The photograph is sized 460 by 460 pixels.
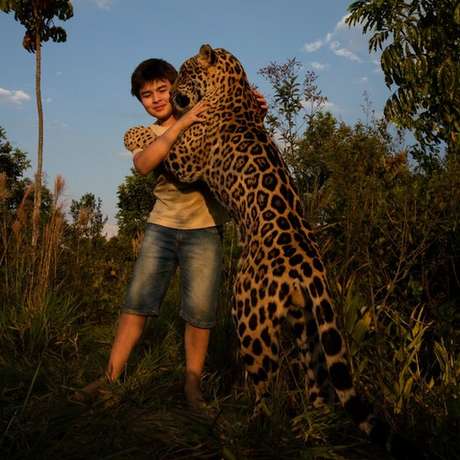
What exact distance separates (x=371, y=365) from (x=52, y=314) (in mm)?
2925

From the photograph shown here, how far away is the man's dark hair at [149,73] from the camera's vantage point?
3932 mm

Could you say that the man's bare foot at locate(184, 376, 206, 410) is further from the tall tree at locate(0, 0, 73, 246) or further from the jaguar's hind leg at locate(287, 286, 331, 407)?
the tall tree at locate(0, 0, 73, 246)

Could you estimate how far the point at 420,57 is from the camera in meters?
14.9

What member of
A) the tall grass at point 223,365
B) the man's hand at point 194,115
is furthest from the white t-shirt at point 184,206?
the tall grass at point 223,365

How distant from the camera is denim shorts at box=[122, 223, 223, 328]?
3717mm

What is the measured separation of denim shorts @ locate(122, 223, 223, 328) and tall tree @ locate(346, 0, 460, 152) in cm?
1232

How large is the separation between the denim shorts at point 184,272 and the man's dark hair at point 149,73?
1064 mm

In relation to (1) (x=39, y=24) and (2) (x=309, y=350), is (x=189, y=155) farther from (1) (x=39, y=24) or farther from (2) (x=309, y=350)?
(1) (x=39, y=24)

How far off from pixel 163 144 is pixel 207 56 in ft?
2.77

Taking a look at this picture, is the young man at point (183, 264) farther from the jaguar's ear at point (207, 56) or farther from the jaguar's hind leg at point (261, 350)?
the jaguar's hind leg at point (261, 350)

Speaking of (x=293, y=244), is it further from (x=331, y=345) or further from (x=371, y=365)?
(x=371, y=365)

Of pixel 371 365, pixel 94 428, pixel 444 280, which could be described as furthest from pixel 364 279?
pixel 94 428

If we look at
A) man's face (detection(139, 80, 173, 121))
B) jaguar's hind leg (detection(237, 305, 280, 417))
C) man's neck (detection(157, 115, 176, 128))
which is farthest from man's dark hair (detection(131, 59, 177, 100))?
jaguar's hind leg (detection(237, 305, 280, 417))

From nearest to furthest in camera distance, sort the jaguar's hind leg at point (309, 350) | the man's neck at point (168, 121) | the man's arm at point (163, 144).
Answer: the jaguar's hind leg at point (309, 350)
the man's arm at point (163, 144)
the man's neck at point (168, 121)
